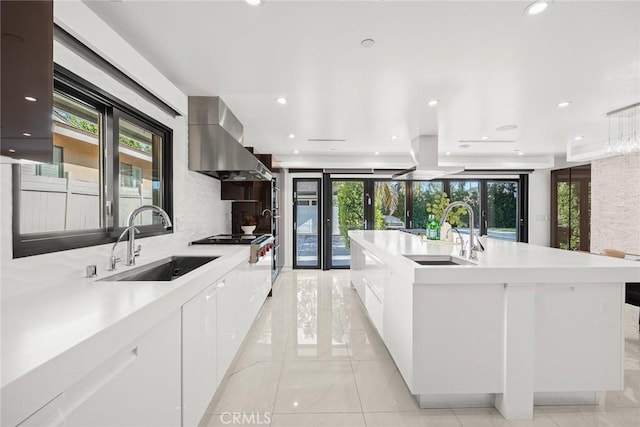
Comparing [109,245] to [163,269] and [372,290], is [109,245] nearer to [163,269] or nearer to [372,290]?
[163,269]

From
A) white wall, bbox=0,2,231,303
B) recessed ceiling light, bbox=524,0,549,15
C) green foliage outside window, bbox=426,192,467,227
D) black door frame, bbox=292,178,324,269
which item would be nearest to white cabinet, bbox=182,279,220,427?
white wall, bbox=0,2,231,303

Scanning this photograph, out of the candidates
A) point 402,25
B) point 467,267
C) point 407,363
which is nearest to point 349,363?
point 407,363

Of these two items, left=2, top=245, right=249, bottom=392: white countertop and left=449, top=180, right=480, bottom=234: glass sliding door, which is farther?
left=449, top=180, right=480, bottom=234: glass sliding door

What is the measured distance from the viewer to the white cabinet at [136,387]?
0.85m

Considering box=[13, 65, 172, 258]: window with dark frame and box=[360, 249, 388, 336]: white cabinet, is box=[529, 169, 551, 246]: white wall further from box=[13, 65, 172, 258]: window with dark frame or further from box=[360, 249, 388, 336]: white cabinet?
box=[13, 65, 172, 258]: window with dark frame

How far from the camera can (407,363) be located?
195 centimetres

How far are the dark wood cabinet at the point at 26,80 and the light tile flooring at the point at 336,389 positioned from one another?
1.76 meters

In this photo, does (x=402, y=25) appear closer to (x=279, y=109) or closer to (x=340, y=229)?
(x=279, y=109)

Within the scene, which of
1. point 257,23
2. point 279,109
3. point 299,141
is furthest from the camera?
point 299,141

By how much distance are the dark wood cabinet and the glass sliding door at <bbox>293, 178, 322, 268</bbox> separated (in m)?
5.72

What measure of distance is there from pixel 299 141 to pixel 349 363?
3431mm

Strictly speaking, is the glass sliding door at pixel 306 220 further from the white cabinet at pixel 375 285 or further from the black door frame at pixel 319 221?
the white cabinet at pixel 375 285

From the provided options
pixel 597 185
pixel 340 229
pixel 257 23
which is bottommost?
pixel 340 229

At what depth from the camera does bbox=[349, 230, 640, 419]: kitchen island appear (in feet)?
5.96
